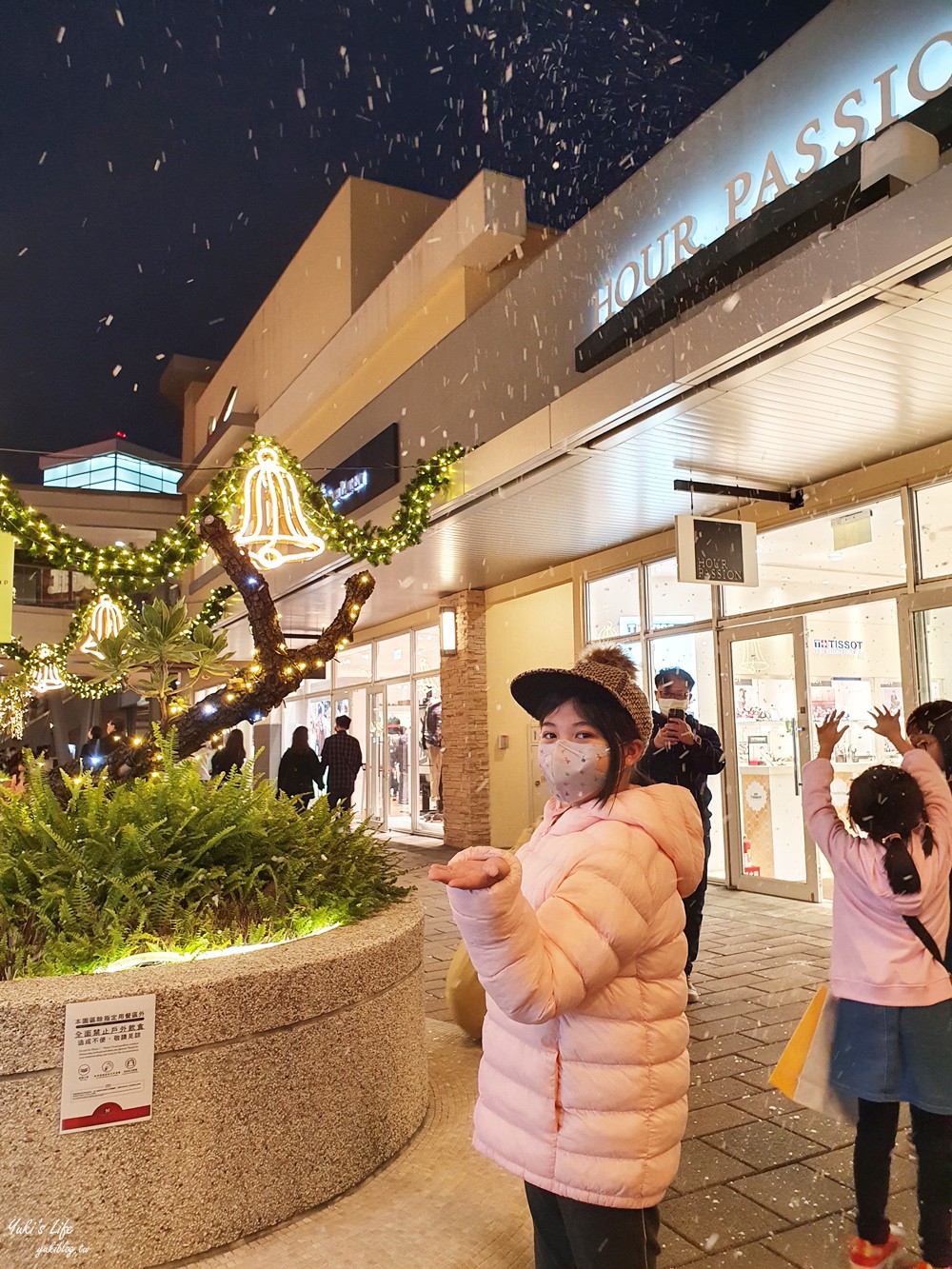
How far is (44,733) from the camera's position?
4131cm

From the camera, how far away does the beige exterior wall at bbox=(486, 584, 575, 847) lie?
13.6 meters

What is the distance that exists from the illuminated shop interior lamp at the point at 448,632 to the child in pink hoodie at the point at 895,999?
12.0m

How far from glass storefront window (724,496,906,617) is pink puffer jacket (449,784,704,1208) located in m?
7.36

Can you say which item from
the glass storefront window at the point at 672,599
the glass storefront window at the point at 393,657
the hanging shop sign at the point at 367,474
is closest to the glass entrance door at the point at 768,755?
the glass storefront window at the point at 672,599

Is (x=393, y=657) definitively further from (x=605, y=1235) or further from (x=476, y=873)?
(x=476, y=873)

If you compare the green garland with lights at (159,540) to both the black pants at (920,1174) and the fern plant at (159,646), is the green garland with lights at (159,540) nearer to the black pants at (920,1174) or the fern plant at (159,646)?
the fern plant at (159,646)

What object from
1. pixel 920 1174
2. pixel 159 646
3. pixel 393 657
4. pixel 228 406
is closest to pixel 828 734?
pixel 920 1174

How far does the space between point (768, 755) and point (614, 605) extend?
3203 mm

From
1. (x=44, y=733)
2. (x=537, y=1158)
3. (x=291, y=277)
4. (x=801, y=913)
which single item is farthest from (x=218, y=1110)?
(x=44, y=733)

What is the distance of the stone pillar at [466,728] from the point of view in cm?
1427

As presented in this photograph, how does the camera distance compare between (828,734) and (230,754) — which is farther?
(230,754)

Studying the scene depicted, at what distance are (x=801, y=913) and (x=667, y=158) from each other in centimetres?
714

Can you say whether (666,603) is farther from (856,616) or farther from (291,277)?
(291,277)

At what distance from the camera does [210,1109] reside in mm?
2865
